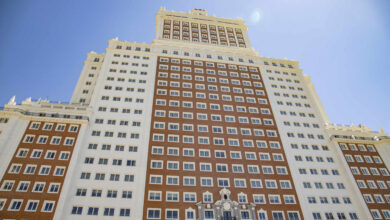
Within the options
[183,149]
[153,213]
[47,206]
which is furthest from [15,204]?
[183,149]

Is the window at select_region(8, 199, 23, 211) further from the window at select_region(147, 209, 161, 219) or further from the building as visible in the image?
the window at select_region(147, 209, 161, 219)

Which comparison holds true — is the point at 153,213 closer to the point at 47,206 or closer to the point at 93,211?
the point at 93,211

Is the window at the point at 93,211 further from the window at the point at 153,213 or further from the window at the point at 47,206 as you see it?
the window at the point at 153,213

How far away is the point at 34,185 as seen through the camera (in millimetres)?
48062

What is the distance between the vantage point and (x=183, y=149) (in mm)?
59000

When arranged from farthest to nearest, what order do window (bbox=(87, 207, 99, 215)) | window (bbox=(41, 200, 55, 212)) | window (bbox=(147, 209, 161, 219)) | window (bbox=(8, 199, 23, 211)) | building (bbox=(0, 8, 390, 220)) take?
building (bbox=(0, 8, 390, 220)), window (bbox=(147, 209, 161, 219)), window (bbox=(87, 207, 99, 215)), window (bbox=(41, 200, 55, 212)), window (bbox=(8, 199, 23, 211))

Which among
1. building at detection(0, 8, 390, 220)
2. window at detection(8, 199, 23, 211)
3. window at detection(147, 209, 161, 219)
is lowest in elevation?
window at detection(147, 209, 161, 219)

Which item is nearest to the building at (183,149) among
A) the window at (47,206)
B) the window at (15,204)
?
the window at (15,204)

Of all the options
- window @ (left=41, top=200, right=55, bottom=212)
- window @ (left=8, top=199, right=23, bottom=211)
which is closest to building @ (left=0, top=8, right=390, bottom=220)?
window @ (left=8, top=199, right=23, bottom=211)

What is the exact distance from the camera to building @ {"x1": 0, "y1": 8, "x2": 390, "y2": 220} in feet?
163

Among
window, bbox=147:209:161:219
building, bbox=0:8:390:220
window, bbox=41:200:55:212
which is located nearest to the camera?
window, bbox=41:200:55:212

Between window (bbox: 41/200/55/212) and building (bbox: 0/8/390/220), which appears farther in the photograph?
building (bbox: 0/8/390/220)

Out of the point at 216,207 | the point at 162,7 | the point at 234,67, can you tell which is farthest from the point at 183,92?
the point at 162,7

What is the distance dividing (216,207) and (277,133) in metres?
26.7
